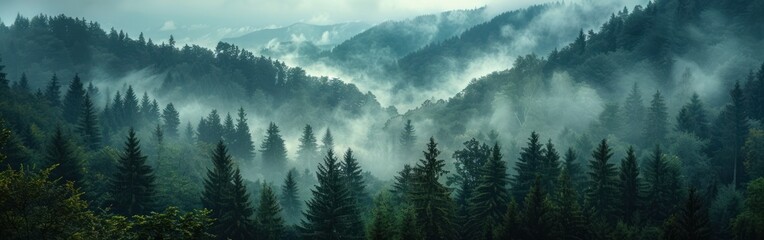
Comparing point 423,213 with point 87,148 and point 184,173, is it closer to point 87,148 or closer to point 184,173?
point 184,173

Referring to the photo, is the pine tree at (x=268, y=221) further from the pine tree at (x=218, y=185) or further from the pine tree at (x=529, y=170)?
the pine tree at (x=529, y=170)

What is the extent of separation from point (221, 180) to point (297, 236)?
12642 mm

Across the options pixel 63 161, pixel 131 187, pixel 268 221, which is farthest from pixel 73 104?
pixel 268 221

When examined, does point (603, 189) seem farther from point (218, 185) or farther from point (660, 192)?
point (218, 185)

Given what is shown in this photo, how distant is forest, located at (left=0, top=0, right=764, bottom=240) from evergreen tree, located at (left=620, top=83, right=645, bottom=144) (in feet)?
0.90

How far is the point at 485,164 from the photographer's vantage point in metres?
69.4

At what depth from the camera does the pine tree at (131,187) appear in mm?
69312

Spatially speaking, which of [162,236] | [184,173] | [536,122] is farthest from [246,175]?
[162,236]

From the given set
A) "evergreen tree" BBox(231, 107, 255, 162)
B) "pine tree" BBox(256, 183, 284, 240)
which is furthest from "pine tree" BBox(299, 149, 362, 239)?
"evergreen tree" BBox(231, 107, 255, 162)

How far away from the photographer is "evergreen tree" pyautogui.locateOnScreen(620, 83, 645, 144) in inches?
4966

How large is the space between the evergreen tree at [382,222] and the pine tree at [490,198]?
30.6ft

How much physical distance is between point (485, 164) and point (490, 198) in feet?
13.9

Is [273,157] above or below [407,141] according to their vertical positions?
below

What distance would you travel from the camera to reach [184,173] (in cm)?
10700
